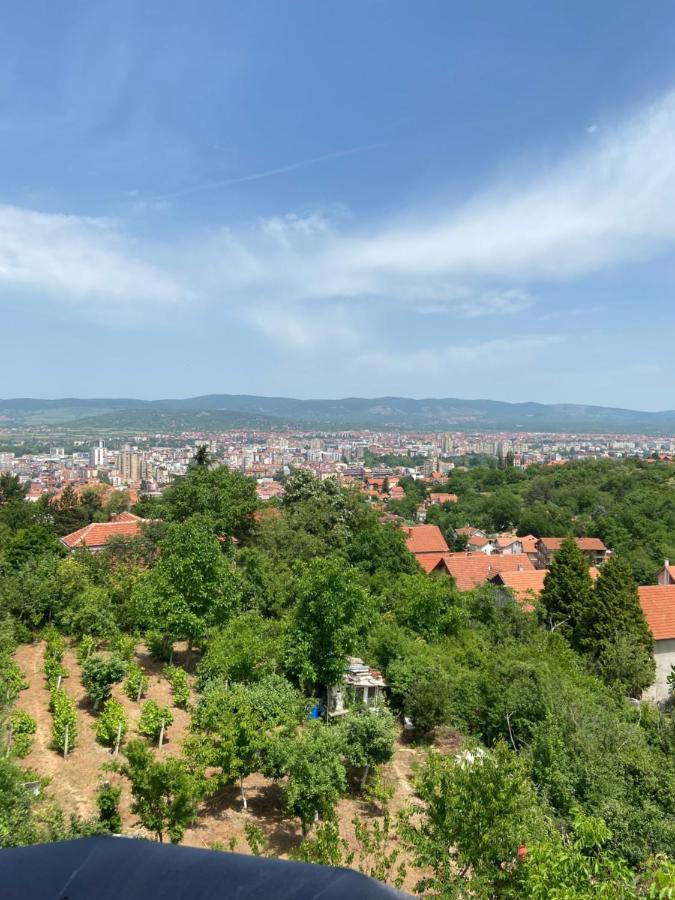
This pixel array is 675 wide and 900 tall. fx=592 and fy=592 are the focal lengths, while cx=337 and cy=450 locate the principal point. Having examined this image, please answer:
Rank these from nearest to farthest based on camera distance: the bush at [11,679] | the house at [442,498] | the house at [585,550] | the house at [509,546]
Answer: the bush at [11,679] < the house at [585,550] < the house at [509,546] < the house at [442,498]

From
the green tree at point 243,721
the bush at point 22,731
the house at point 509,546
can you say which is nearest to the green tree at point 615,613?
the green tree at point 243,721

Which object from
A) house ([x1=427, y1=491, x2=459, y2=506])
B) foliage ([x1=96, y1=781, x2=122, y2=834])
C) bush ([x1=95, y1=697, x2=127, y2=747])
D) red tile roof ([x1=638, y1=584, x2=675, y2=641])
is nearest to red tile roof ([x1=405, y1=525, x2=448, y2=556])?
red tile roof ([x1=638, y1=584, x2=675, y2=641])

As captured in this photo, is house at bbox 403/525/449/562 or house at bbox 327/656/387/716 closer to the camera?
house at bbox 327/656/387/716

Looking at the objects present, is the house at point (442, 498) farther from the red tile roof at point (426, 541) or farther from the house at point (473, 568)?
the house at point (473, 568)

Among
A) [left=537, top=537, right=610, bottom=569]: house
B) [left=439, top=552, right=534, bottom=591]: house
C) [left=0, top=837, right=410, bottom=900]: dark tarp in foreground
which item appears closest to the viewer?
[left=0, top=837, right=410, bottom=900]: dark tarp in foreground

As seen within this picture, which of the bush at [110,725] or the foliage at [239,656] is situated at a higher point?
the foliage at [239,656]

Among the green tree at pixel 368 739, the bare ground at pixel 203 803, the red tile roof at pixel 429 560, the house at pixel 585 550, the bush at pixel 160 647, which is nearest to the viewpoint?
the bare ground at pixel 203 803

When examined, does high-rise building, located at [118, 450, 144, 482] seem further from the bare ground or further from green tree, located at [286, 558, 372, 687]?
green tree, located at [286, 558, 372, 687]
